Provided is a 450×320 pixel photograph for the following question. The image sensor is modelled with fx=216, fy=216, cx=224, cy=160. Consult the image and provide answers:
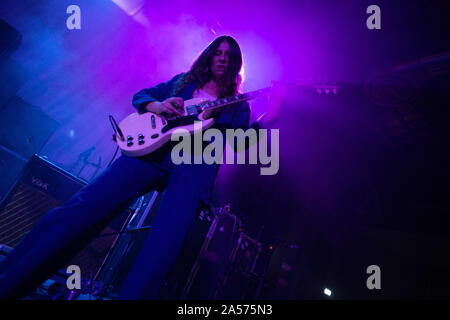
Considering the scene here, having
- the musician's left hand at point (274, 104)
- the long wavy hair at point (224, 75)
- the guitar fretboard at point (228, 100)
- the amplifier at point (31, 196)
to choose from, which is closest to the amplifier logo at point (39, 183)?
the amplifier at point (31, 196)

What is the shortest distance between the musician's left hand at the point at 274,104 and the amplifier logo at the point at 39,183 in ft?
7.53

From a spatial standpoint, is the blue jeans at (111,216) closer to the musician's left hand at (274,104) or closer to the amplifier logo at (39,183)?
the musician's left hand at (274,104)

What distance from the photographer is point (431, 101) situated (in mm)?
3738

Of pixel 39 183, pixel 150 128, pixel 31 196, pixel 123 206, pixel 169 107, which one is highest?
pixel 169 107

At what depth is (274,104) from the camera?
2.10 metres

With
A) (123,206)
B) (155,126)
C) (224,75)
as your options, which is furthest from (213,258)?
(224,75)

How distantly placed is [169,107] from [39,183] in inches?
68.3

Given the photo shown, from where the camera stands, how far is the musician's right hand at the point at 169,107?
1618 millimetres

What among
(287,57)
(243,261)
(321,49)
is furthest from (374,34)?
(243,261)

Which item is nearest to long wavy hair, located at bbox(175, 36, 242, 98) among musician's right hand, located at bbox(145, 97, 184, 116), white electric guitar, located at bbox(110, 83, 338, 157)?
white electric guitar, located at bbox(110, 83, 338, 157)

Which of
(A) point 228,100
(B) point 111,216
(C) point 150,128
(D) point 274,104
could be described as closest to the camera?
(B) point 111,216

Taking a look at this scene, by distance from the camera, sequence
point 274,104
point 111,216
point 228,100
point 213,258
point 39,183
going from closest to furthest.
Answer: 1. point 111,216
2. point 228,100
3. point 274,104
4. point 39,183
5. point 213,258

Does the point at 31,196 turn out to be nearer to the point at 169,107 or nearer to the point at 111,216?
the point at 111,216

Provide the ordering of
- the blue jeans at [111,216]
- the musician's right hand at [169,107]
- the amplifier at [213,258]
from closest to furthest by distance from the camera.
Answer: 1. the blue jeans at [111,216]
2. the musician's right hand at [169,107]
3. the amplifier at [213,258]
